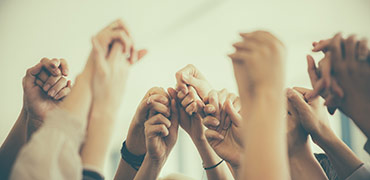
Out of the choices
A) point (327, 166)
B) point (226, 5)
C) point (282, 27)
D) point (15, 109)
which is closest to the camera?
point (327, 166)

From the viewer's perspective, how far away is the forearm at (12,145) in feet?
2.52

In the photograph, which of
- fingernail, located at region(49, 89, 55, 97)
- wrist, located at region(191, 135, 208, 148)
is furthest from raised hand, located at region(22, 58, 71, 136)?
wrist, located at region(191, 135, 208, 148)

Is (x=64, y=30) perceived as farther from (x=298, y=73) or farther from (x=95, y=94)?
(x=298, y=73)

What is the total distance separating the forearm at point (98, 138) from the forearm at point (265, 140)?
208mm

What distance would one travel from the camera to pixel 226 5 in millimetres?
2078

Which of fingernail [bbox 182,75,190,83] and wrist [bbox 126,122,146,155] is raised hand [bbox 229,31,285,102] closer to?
fingernail [bbox 182,75,190,83]

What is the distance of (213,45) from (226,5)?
0.85 ft

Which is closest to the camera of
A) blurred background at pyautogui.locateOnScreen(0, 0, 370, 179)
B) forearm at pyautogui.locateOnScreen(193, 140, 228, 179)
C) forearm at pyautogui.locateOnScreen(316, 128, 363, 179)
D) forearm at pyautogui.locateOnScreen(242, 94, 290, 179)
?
forearm at pyautogui.locateOnScreen(242, 94, 290, 179)

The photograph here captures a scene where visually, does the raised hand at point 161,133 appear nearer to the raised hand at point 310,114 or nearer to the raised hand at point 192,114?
the raised hand at point 192,114

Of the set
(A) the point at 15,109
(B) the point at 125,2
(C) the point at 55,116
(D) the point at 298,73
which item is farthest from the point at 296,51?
(C) the point at 55,116

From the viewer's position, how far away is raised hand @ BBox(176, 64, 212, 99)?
749 mm

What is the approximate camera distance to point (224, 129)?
29.9 inches

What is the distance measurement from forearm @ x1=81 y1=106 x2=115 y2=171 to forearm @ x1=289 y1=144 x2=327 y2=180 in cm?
43

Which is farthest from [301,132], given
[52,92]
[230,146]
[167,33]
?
[167,33]
